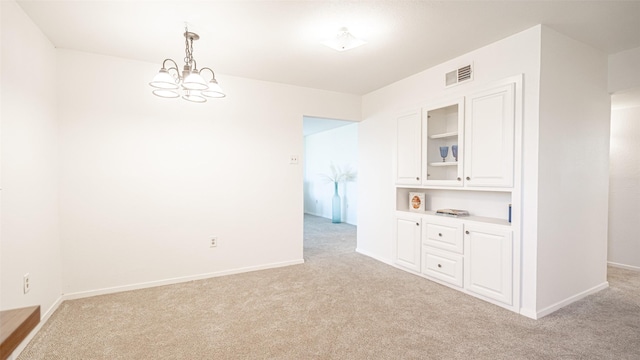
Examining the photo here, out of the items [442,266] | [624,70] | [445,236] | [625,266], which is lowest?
[625,266]

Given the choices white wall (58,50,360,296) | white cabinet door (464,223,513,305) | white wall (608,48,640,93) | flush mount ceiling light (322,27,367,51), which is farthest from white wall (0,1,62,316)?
white wall (608,48,640,93)

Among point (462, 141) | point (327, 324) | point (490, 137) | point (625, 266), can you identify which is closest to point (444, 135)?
point (462, 141)

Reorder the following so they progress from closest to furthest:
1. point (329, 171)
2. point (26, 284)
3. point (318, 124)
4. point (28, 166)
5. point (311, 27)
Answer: point (26, 284) → point (28, 166) → point (311, 27) → point (318, 124) → point (329, 171)

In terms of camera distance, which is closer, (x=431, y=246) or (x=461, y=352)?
(x=461, y=352)

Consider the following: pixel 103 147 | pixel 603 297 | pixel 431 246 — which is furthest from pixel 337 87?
pixel 603 297

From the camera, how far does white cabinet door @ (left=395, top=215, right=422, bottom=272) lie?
11.6 ft

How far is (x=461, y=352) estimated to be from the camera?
2016 mm

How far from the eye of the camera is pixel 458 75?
10.2 ft

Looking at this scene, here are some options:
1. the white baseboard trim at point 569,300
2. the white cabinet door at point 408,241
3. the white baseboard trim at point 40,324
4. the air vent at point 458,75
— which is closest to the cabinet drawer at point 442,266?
the white cabinet door at point 408,241

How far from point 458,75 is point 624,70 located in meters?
1.64

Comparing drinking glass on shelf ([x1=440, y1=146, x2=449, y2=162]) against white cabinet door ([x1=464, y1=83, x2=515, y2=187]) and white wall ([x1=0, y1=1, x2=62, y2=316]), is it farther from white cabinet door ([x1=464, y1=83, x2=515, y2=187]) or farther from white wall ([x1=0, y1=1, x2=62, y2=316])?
white wall ([x1=0, y1=1, x2=62, y2=316])

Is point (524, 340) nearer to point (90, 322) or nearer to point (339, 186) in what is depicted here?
point (90, 322)

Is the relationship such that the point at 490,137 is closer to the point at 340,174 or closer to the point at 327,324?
the point at 327,324

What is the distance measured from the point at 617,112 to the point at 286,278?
4950 millimetres
